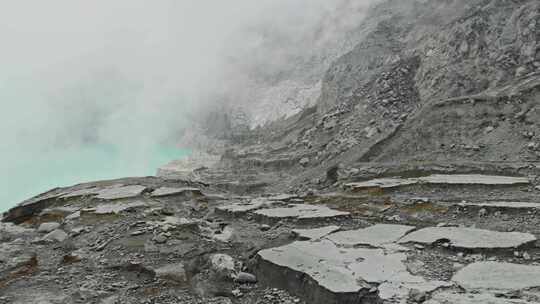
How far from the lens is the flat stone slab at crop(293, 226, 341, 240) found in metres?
12.6

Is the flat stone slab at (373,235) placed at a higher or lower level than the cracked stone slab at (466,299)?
higher

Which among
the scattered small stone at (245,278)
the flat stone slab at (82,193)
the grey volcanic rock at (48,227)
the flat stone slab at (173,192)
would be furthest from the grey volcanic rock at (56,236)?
the scattered small stone at (245,278)

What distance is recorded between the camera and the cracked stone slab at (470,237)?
34.3ft

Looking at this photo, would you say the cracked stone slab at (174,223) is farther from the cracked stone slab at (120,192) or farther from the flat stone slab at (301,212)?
the cracked stone slab at (120,192)

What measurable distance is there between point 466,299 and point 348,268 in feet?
8.57

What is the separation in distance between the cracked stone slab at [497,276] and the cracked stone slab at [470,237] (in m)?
1.09

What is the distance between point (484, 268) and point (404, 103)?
3575 cm

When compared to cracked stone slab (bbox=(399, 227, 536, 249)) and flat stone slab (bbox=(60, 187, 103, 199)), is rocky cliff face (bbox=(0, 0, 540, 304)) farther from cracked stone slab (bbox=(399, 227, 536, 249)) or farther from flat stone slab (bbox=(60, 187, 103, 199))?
flat stone slab (bbox=(60, 187, 103, 199))

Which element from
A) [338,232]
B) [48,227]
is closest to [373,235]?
[338,232]

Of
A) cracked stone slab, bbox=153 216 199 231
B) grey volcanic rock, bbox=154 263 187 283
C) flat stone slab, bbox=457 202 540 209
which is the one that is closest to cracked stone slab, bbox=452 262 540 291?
flat stone slab, bbox=457 202 540 209

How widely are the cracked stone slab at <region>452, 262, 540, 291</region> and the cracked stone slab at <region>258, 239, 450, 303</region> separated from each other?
516 millimetres

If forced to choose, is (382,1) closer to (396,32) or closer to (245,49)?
(396,32)

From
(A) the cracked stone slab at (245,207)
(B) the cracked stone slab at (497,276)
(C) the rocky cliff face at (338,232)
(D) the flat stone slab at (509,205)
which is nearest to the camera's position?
(B) the cracked stone slab at (497,276)

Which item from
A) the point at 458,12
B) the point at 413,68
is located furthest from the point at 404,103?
the point at 458,12
